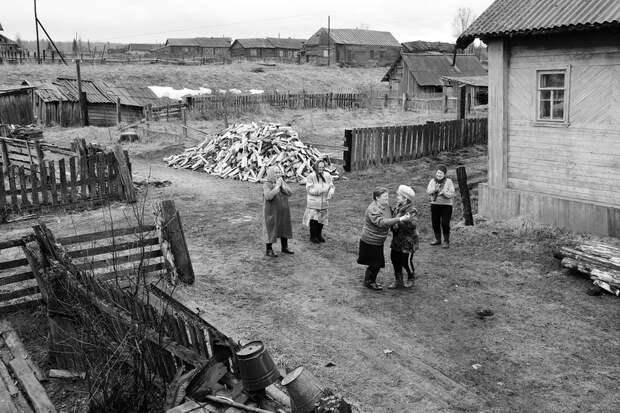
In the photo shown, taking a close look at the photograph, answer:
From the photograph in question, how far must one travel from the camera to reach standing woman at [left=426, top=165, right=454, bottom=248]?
10758 millimetres

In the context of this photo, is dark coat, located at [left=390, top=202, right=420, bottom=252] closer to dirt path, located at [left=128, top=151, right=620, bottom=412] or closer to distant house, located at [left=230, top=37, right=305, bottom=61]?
dirt path, located at [left=128, top=151, right=620, bottom=412]

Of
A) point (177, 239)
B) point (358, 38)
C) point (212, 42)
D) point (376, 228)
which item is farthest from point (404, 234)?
point (212, 42)

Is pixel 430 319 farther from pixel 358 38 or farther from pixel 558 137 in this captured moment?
pixel 358 38

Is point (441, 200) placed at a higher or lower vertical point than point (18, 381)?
higher

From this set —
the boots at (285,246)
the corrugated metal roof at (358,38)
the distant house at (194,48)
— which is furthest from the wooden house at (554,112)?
the distant house at (194,48)

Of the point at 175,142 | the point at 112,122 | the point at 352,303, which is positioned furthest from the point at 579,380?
the point at 112,122

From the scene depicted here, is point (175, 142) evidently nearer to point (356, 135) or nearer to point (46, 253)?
point (356, 135)

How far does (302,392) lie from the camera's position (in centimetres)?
489

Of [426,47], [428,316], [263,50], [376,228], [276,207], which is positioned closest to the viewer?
[428,316]

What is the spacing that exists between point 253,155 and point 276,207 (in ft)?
29.7

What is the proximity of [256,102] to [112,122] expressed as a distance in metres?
9.88

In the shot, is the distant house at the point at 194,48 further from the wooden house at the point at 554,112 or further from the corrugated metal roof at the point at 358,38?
the wooden house at the point at 554,112

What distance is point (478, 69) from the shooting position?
51.8 metres

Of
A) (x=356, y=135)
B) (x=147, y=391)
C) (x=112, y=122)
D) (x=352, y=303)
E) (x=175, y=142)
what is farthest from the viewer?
(x=112, y=122)
